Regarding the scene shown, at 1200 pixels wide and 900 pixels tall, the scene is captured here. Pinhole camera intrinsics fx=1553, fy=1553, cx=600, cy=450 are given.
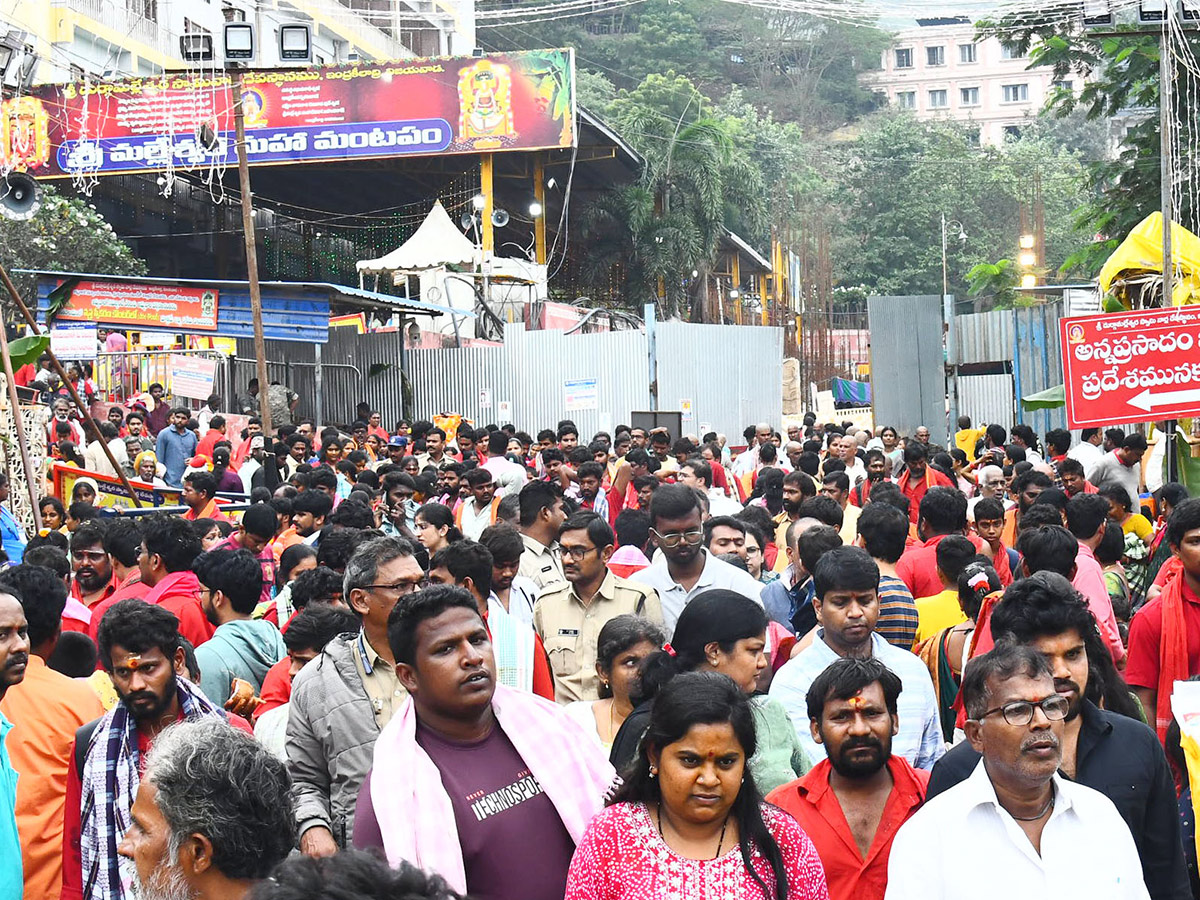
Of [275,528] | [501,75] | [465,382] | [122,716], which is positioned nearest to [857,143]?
[501,75]

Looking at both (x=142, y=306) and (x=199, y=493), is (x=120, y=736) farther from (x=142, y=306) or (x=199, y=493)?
(x=142, y=306)

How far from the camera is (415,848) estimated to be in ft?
11.7

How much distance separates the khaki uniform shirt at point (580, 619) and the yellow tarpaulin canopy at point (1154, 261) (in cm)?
734

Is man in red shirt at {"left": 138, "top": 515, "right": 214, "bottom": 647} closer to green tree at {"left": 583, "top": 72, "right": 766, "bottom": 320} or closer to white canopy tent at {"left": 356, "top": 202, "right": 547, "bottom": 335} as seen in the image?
white canopy tent at {"left": 356, "top": 202, "right": 547, "bottom": 335}

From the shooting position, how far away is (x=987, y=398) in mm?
27031

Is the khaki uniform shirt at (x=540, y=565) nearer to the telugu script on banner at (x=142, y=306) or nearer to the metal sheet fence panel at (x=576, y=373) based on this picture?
the telugu script on banner at (x=142, y=306)

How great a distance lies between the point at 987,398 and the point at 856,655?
73.6 feet

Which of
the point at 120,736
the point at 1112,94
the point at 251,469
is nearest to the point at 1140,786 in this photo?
the point at 120,736

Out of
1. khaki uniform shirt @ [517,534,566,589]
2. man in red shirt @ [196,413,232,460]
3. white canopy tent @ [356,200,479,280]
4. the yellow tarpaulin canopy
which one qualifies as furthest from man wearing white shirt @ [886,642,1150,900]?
white canopy tent @ [356,200,479,280]

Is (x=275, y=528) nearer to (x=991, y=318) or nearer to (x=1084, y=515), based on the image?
(x=1084, y=515)

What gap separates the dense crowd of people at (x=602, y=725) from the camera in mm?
3512

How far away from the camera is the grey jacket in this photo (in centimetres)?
428

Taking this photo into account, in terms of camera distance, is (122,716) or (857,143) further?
(857,143)

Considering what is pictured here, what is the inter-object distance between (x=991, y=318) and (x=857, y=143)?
5035 cm
